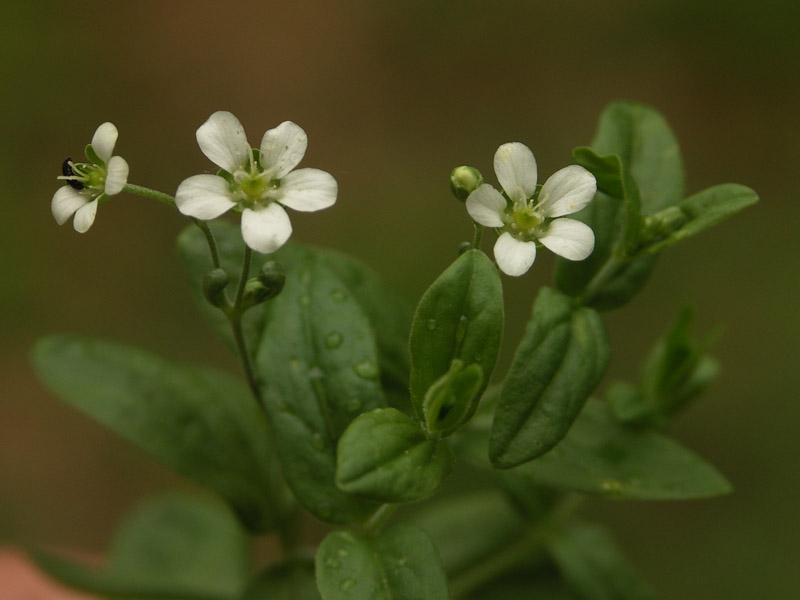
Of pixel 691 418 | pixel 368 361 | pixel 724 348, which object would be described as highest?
pixel 368 361

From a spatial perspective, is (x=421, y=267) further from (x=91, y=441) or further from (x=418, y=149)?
(x=91, y=441)

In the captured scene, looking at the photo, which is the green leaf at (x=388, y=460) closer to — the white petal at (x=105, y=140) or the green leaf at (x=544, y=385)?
the green leaf at (x=544, y=385)

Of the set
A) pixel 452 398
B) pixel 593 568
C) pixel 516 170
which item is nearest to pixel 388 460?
pixel 452 398

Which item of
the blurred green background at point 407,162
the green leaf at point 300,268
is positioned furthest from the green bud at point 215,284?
the blurred green background at point 407,162

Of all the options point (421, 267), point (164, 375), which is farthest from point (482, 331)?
point (421, 267)

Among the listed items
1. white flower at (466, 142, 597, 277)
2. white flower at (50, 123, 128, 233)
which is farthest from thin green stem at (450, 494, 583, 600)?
white flower at (50, 123, 128, 233)

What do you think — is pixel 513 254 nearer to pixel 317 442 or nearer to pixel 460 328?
pixel 460 328
